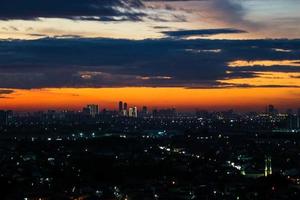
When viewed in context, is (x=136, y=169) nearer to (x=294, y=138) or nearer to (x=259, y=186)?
(x=259, y=186)

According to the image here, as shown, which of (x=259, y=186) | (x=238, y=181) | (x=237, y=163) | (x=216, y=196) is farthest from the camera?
(x=237, y=163)

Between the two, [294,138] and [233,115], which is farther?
[233,115]

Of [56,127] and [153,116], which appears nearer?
[56,127]

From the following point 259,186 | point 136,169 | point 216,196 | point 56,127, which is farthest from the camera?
point 56,127

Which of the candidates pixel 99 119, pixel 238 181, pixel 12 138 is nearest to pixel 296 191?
pixel 238 181

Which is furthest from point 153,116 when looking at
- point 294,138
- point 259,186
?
point 259,186

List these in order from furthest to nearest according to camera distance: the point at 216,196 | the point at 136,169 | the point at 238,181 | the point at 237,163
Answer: the point at 237,163, the point at 136,169, the point at 238,181, the point at 216,196

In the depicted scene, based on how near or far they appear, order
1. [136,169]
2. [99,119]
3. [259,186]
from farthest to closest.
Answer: [99,119], [136,169], [259,186]

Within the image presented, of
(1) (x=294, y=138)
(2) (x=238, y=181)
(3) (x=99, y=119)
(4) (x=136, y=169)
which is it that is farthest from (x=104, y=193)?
(3) (x=99, y=119)

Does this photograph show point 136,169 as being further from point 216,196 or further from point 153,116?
point 153,116
